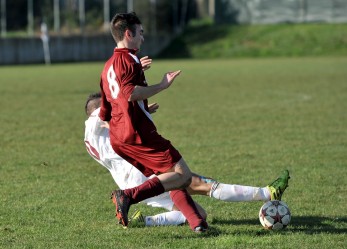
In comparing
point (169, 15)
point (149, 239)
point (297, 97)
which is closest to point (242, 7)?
point (169, 15)

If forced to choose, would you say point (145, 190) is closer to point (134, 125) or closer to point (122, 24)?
point (134, 125)

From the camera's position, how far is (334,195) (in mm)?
9117

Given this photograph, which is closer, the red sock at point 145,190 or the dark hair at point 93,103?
the red sock at point 145,190

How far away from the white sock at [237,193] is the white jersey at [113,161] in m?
0.46

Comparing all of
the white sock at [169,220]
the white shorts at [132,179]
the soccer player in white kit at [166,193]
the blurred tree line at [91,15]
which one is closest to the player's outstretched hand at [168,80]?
the soccer player in white kit at [166,193]

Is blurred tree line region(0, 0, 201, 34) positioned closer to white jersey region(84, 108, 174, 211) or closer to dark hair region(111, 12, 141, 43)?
white jersey region(84, 108, 174, 211)

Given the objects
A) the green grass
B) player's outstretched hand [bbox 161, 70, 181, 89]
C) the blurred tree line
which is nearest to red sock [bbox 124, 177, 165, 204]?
player's outstretched hand [bbox 161, 70, 181, 89]

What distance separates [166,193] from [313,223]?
4.62 feet

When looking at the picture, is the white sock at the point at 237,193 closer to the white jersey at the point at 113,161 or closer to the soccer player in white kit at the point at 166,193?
the soccer player in white kit at the point at 166,193

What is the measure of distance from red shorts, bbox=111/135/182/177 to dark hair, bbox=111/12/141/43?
0.92 meters

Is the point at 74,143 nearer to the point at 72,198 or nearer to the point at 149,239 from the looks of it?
the point at 72,198

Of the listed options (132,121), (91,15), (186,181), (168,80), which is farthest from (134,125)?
(91,15)

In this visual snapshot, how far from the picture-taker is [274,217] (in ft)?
24.0

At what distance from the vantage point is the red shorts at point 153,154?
698 cm
